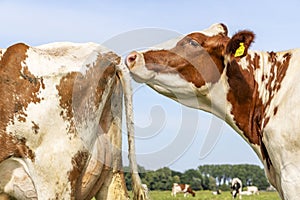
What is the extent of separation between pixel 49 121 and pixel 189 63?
1.85 m

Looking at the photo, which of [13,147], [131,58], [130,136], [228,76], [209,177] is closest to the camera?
[13,147]

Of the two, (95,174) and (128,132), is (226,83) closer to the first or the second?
(128,132)

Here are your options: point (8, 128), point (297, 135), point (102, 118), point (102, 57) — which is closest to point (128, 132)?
point (102, 118)

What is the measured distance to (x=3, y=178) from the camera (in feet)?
21.9

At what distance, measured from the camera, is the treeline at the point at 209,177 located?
7904 centimetres

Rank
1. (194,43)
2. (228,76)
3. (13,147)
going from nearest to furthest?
(13,147), (194,43), (228,76)

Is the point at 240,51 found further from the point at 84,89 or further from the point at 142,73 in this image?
the point at 84,89

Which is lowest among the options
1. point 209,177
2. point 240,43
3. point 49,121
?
point 209,177

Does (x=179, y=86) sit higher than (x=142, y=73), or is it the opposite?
(x=142, y=73)

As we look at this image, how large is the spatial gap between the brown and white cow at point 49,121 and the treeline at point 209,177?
68481 millimetres

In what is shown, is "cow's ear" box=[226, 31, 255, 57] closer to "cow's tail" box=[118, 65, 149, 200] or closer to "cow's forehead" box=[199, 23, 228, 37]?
"cow's forehead" box=[199, 23, 228, 37]

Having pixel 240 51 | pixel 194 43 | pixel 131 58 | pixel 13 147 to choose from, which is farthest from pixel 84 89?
pixel 240 51

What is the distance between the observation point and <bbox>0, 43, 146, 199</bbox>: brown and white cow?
6.48 m

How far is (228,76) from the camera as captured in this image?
6.90 m
